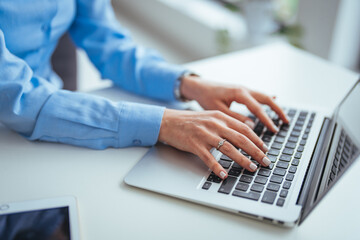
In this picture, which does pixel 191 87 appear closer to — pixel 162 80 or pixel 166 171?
pixel 162 80

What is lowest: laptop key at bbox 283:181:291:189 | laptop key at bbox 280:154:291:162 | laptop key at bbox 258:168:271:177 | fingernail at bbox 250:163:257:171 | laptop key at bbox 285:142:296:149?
laptop key at bbox 258:168:271:177

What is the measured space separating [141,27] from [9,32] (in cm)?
268

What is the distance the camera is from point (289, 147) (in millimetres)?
741

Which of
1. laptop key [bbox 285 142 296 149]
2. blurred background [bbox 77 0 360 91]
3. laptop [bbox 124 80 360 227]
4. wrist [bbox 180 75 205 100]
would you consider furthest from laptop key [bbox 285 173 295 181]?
blurred background [bbox 77 0 360 91]

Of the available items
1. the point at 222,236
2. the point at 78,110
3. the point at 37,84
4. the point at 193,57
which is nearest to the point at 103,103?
the point at 78,110

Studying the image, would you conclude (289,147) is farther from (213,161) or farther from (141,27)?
(141,27)

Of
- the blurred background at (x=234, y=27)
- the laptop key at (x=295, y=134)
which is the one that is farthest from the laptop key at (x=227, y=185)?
the blurred background at (x=234, y=27)

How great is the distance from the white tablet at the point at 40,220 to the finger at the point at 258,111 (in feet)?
1.39

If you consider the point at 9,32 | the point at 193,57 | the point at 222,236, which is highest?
the point at 9,32

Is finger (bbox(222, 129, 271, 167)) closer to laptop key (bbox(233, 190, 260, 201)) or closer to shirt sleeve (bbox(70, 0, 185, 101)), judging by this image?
laptop key (bbox(233, 190, 260, 201))

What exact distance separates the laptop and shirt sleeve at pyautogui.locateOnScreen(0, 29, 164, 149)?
0.21 feet

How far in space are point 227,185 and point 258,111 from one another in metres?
0.24

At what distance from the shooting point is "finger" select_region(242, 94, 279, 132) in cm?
79

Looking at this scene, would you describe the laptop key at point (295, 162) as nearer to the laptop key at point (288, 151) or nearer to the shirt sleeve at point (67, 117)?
the laptop key at point (288, 151)
